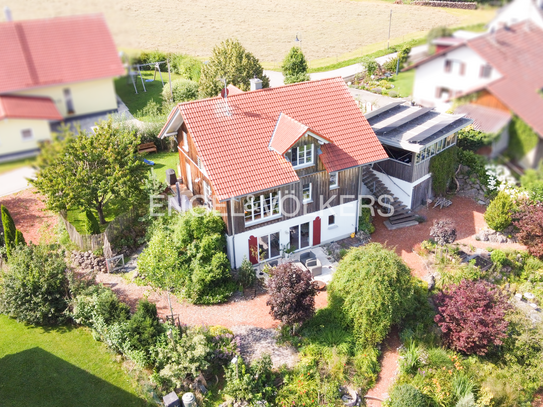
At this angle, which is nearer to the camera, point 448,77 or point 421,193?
point 448,77

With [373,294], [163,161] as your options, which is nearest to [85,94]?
[373,294]

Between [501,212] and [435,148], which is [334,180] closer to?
[435,148]

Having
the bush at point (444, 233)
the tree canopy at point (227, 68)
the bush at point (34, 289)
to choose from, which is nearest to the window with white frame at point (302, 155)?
the bush at point (444, 233)

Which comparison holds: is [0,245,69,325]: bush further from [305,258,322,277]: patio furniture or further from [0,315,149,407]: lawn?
[305,258,322,277]: patio furniture

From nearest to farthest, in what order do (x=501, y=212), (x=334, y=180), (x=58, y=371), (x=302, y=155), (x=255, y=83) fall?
1. (x=58, y=371)
2. (x=302, y=155)
3. (x=334, y=180)
4. (x=501, y=212)
5. (x=255, y=83)

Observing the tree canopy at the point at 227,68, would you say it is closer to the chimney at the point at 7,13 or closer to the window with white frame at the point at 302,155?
the window with white frame at the point at 302,155

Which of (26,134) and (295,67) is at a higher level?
(26,134)
